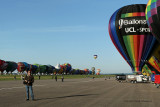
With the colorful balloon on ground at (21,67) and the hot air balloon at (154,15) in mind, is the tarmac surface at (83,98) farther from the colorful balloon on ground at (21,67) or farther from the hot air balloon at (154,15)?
the colorful balloon on ground at (21,67)

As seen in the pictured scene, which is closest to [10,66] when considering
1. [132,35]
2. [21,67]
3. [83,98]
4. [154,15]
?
[21,67]

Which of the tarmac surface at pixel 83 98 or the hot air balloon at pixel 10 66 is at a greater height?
the hot air balloon at pixel 10 66

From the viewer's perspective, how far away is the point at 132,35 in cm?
4038

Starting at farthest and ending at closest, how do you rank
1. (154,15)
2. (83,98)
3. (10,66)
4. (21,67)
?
(21,67) < (10,66) < (154,15) < (83,98)

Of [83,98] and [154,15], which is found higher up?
[154,15]

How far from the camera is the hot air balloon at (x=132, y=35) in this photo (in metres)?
39.8

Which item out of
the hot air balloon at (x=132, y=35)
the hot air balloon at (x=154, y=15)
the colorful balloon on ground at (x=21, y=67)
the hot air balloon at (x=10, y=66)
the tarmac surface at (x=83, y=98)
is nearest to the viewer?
the tarmac surface at (x=83, y=98)

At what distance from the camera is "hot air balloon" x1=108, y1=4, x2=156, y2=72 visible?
39750 millimetres

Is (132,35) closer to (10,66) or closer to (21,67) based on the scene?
(10,66)

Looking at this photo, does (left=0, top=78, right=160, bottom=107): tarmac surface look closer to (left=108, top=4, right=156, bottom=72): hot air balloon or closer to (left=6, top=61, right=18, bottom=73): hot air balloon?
(left=108, top=4, right=156, bottom=72): hot air balloon

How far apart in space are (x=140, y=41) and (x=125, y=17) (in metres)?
5.36

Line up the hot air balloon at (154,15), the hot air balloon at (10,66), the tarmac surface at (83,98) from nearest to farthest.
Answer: the tarmac surface at (83,98), the hot air balloon at (154,15), the hot air balloon at (10,66)

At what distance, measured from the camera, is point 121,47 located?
42.0 m

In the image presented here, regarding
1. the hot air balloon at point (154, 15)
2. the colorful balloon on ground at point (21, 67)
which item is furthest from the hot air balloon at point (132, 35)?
the colorful balloon on ground at point (21, 67)
